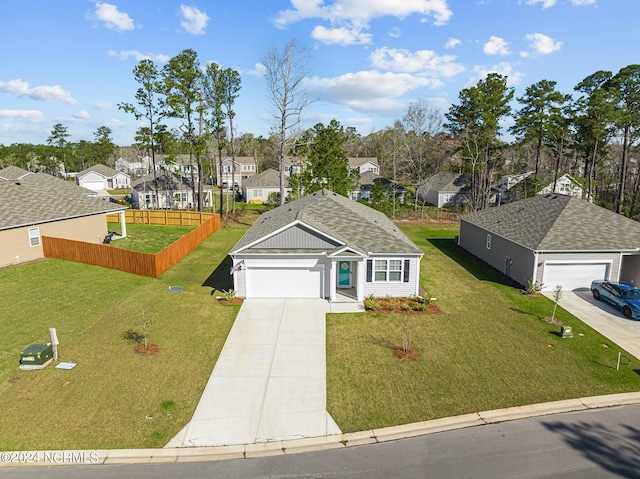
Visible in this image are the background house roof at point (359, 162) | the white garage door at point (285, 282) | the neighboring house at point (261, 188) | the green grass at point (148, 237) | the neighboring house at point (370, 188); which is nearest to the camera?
the white garage door at point (285, 282)

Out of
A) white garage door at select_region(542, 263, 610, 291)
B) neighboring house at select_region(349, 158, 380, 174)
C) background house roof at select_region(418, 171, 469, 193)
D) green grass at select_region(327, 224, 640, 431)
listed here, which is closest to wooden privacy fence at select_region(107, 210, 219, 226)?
green grass at select_region(327, 224, 640, 431)

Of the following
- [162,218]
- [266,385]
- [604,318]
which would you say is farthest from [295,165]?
[266,385]

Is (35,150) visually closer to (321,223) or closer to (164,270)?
(164,270)

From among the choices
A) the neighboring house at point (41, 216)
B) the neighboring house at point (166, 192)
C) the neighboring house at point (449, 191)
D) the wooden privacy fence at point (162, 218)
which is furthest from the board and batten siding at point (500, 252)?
the neighboring house at point (166, 192)

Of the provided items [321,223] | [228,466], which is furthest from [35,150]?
[228,466]

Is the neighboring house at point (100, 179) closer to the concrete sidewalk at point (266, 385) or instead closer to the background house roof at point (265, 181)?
the background house roof at point (265, 181)

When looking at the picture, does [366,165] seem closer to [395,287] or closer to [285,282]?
[395,287]
